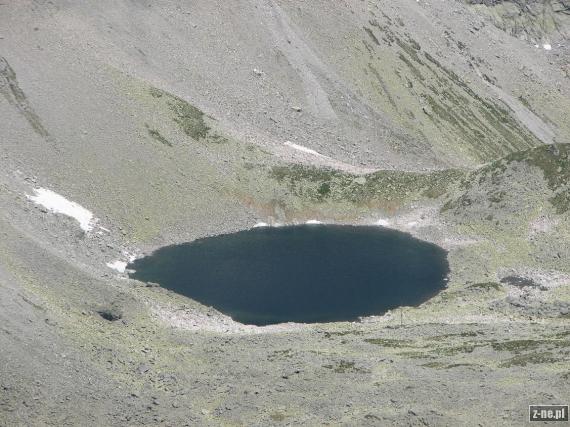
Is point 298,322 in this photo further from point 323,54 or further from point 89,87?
point 323,54

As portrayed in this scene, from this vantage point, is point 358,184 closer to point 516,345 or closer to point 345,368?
point 516,345

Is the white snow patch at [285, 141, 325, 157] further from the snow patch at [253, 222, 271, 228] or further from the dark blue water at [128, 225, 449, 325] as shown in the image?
the snow patch at [253, 222, 271, 228]

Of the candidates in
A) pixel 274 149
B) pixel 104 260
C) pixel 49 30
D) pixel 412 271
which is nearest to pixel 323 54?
pixel 274 149

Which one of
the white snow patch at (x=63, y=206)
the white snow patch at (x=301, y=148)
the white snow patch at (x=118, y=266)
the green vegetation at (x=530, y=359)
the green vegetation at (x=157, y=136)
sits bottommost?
the white snow patch at (x=118, y=266)

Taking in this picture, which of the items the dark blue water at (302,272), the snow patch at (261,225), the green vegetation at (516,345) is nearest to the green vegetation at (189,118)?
the snow patch at (261,225)

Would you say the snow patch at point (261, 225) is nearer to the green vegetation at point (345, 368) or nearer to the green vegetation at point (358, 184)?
the green vegetation at point (358, 184)
